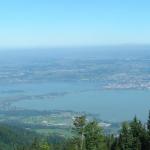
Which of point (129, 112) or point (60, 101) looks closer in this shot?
point (129, 112)

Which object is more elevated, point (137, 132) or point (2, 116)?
point (137, 132)

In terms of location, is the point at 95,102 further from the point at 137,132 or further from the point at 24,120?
the point at 137,132

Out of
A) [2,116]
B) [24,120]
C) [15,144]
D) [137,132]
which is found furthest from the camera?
[2,116]

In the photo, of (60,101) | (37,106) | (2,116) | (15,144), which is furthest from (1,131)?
(60,101)

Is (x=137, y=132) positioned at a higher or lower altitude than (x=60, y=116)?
higher

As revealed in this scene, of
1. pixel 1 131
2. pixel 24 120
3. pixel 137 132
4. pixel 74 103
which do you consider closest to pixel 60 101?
pixel 74 103

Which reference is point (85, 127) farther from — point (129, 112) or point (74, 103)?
point (74, 103)

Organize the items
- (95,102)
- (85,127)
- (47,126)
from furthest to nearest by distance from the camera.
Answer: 1. (95,102)
2. (47,126)
3. (85,127)

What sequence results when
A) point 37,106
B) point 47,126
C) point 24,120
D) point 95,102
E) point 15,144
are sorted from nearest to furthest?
point 15,144 → point 47,126 → point 24,120 → point 37,106 → point 95,102

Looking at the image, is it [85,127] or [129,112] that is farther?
[129,112]
